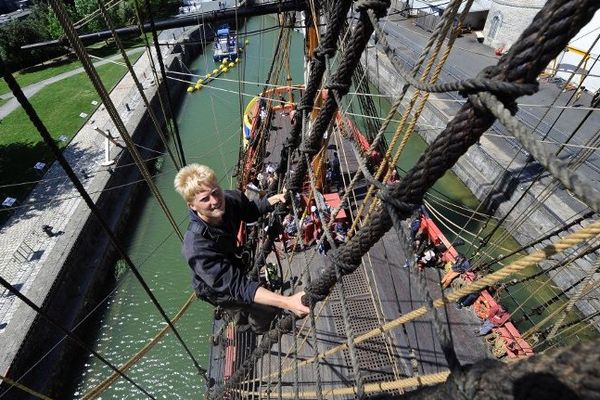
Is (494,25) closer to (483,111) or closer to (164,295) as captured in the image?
(164,295)

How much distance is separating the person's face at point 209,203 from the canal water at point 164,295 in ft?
18.9

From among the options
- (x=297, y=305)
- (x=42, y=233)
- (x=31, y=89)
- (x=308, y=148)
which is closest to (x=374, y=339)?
(x=297, y=305)

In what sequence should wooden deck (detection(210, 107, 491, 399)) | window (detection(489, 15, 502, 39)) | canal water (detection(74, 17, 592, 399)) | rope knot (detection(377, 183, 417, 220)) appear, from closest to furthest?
rope knot (detection(377, 183, 417, 220))
wooden deck (detection(210, 107, 491, 399))
canal water (detection(74, 17, 592, 399))
window (detection(489, 15, 502, 39))

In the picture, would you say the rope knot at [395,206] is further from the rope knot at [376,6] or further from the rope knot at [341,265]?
the rope knot at [376,6]

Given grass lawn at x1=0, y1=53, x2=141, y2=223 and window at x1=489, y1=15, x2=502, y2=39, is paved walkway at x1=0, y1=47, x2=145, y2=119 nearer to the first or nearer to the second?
grass lawn at x1=0, y1=53, x2=141, y2=223

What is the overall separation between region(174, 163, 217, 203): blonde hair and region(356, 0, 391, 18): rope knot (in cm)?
138

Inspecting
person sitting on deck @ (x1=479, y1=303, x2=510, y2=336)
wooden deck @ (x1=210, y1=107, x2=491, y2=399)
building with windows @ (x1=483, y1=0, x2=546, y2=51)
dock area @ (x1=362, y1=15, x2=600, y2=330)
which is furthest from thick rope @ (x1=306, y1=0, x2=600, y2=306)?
building with windows @ (x1=483, y1=0, x2=546, y2=51)

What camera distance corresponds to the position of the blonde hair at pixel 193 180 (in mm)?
2363

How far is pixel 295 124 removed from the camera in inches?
130

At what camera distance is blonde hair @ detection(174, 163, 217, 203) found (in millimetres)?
2363

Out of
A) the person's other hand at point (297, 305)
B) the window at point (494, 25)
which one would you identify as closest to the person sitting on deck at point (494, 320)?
the person's other hand at point (297, 305)

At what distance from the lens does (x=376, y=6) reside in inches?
64.3

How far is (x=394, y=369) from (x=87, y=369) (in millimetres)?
7279

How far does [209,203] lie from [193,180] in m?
0.20
